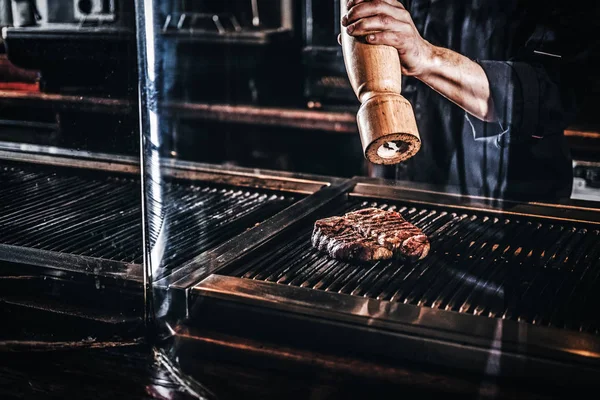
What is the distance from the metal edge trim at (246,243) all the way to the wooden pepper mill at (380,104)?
430 millimetres

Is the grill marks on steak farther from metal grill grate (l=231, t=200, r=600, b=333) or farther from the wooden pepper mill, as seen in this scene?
the wooden pepper mill

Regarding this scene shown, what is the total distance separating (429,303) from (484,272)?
0.70ft

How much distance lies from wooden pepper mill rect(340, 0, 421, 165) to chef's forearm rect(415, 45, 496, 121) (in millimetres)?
172

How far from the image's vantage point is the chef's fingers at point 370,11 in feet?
4.14

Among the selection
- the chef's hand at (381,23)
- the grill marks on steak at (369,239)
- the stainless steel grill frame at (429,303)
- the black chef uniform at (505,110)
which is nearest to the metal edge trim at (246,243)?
the stainless steel grill frame at (429,303)

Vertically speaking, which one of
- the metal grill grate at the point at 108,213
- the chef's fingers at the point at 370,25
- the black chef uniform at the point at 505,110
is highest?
the chef's fingers at the point at 370,25

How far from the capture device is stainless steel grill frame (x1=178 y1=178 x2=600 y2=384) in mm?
1132

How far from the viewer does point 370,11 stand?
49.9 inches

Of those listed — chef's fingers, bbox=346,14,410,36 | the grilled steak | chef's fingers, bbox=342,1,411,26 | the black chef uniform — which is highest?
chef's fingers, bbox=342,1,411,26

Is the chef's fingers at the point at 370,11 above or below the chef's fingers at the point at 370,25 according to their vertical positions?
above

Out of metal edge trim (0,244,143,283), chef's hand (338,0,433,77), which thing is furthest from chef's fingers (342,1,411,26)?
metal edge trim (0,244,143,283)

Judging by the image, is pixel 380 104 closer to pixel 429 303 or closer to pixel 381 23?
pixel 381 23

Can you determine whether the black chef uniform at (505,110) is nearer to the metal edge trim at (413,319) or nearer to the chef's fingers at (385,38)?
the chef's fingers at (385,38)

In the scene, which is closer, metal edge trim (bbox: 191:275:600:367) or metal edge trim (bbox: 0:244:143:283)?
metal edge trim (bbox: 191:275:600:367)
